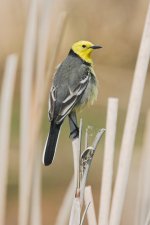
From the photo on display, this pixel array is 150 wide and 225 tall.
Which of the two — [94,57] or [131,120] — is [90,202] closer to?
[131,120]

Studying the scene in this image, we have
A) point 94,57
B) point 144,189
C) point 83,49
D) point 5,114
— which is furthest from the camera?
point 94,57

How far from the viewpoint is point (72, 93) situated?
2061mm

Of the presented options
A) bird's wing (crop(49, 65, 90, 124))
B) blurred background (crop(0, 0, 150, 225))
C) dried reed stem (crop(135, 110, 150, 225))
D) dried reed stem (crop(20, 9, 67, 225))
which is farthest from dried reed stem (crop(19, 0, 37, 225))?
blurred background (crop(0, 0, 150, 225))

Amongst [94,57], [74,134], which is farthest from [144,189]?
[94,57]

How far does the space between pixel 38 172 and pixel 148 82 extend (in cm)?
373

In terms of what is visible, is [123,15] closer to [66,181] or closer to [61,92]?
[66,181]

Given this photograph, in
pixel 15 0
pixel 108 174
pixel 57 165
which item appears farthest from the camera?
pixel 57 165

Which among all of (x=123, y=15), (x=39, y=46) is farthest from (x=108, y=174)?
(x=123, y=15)

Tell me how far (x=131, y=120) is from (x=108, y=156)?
3.7 inches

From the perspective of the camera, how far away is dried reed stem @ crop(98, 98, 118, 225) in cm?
169

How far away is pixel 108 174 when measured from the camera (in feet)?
5.60

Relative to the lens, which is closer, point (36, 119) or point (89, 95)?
point (36, 119)

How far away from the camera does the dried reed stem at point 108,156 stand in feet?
5.55

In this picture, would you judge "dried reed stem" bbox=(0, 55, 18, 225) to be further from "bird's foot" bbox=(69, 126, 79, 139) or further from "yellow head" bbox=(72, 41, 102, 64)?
"yellow head" bbox=(72, 41, 102, 64)
